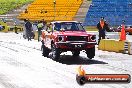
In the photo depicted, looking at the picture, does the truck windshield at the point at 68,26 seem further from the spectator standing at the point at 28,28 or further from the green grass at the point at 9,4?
the green grass at the point at 9,4

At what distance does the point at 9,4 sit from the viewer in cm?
8719

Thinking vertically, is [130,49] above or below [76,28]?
below

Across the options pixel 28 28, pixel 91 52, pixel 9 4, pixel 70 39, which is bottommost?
pixel 9 4

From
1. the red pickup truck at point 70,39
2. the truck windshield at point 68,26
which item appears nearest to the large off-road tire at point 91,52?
the red pickup truck at point 70,39

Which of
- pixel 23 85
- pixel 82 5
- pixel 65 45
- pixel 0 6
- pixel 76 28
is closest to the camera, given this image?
pixel 23 85

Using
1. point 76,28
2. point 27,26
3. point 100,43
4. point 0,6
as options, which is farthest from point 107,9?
point 76,28

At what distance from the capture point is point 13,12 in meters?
81.8

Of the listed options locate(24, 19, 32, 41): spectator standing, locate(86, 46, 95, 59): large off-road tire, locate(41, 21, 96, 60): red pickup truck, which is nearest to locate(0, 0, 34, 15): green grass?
locate(24, 19, 32, 41): spectator standing

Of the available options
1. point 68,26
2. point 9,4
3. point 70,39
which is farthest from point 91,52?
point 9,4

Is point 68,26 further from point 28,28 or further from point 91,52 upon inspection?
point 28,28

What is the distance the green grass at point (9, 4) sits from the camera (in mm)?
83863

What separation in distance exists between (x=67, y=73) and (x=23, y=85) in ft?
9.71

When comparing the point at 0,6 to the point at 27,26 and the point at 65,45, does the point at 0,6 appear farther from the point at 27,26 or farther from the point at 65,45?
the point at 65,45

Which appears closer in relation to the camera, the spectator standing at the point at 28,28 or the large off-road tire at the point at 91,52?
the large off-road tire at the point at 91,52
